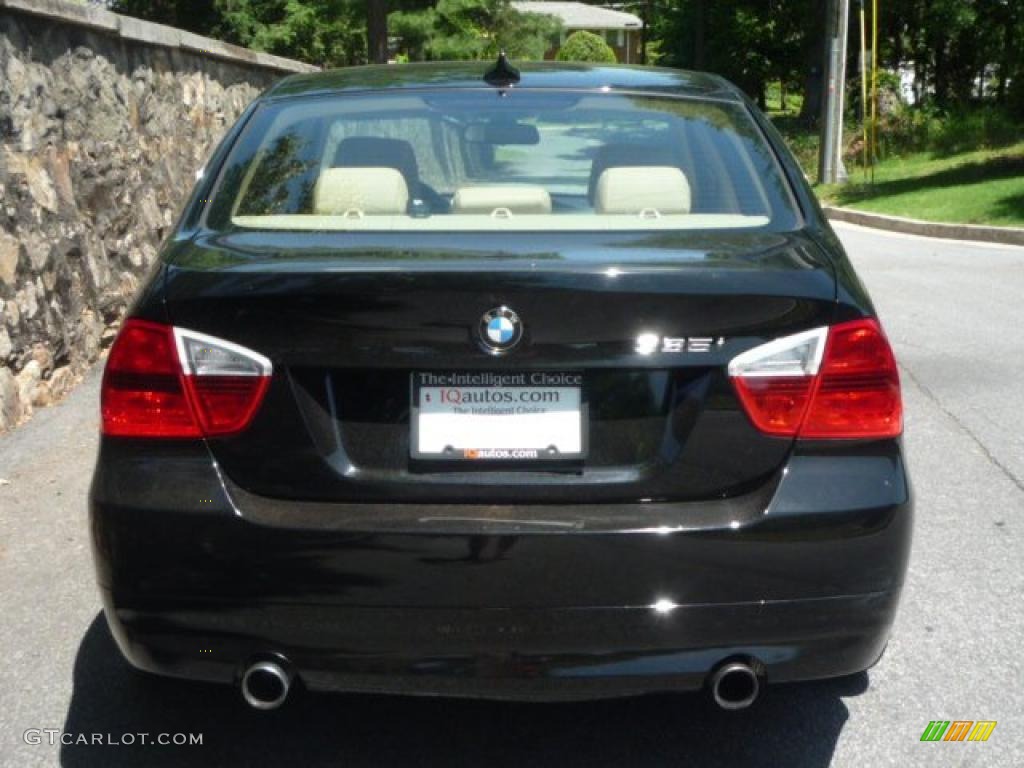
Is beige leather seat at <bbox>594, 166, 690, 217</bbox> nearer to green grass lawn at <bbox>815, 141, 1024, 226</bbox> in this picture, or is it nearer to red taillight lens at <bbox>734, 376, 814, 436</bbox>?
red taillight lens at <bbox>734, 376, 814, 436</bbox>

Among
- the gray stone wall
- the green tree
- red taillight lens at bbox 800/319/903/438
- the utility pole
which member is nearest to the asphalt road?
red taillight lens at bbox 800/319/903/438

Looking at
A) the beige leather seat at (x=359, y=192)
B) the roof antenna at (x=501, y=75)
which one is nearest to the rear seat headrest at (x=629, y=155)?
the roof antenna at (x=501, y=75)

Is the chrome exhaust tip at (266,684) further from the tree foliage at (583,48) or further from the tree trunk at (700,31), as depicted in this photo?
the tree foliage at (583,48)

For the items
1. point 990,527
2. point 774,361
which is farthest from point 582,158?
point 990,527

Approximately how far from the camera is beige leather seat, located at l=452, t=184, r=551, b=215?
12.3 feet

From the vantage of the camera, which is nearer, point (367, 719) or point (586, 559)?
point (586, 559)

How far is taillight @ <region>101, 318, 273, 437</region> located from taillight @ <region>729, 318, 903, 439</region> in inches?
39.3

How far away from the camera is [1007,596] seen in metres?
4.46

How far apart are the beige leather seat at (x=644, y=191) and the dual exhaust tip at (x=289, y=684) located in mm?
1287

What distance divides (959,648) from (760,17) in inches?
1953

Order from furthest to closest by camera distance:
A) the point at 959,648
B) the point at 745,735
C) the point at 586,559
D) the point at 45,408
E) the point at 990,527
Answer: the point at 45,408
the point at 990,527
the point at 959,648
the point at 745,735
the point at 586,559

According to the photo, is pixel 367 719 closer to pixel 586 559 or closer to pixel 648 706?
pixel 648 706

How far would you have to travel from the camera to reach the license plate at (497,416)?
9.36 ft

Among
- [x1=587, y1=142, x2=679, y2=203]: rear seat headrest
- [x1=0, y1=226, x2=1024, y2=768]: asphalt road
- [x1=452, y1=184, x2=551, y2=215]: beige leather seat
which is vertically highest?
[x1=587, y1=142, x2=679, y2=203]: rear seat headrest
